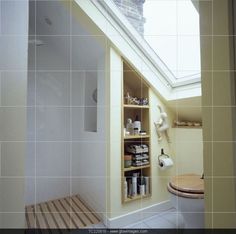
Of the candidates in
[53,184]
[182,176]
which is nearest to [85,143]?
[53,184]

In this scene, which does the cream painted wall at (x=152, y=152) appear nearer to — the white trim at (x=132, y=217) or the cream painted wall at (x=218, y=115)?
the white trim at (x=132, y=217)

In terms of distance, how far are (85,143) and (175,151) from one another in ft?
1.93

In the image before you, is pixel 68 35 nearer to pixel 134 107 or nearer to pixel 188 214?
pixel 134 107

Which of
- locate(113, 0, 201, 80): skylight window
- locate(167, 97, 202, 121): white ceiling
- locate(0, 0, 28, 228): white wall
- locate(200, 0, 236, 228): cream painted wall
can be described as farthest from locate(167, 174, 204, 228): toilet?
locate(0, 0, 28, 228): white wall

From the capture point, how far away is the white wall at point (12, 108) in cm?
75

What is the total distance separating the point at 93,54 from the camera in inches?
44.9

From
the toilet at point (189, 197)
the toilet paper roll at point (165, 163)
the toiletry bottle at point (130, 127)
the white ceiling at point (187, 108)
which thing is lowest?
the toilet at point (189, 197)

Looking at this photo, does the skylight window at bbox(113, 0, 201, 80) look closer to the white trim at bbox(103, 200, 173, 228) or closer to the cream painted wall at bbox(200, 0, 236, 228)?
the cream painted wall at bbox(200, 0, 236, 228)

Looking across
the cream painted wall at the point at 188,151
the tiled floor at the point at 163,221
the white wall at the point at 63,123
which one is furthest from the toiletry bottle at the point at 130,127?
the tiled floor at the point at 163,221

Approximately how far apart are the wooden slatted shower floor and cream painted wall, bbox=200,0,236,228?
0.72m

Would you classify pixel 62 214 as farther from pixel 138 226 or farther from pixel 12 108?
pixel 12 108

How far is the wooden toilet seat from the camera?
3.49 feet

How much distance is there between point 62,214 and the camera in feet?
3.70

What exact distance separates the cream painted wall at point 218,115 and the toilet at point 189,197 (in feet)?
0.70
